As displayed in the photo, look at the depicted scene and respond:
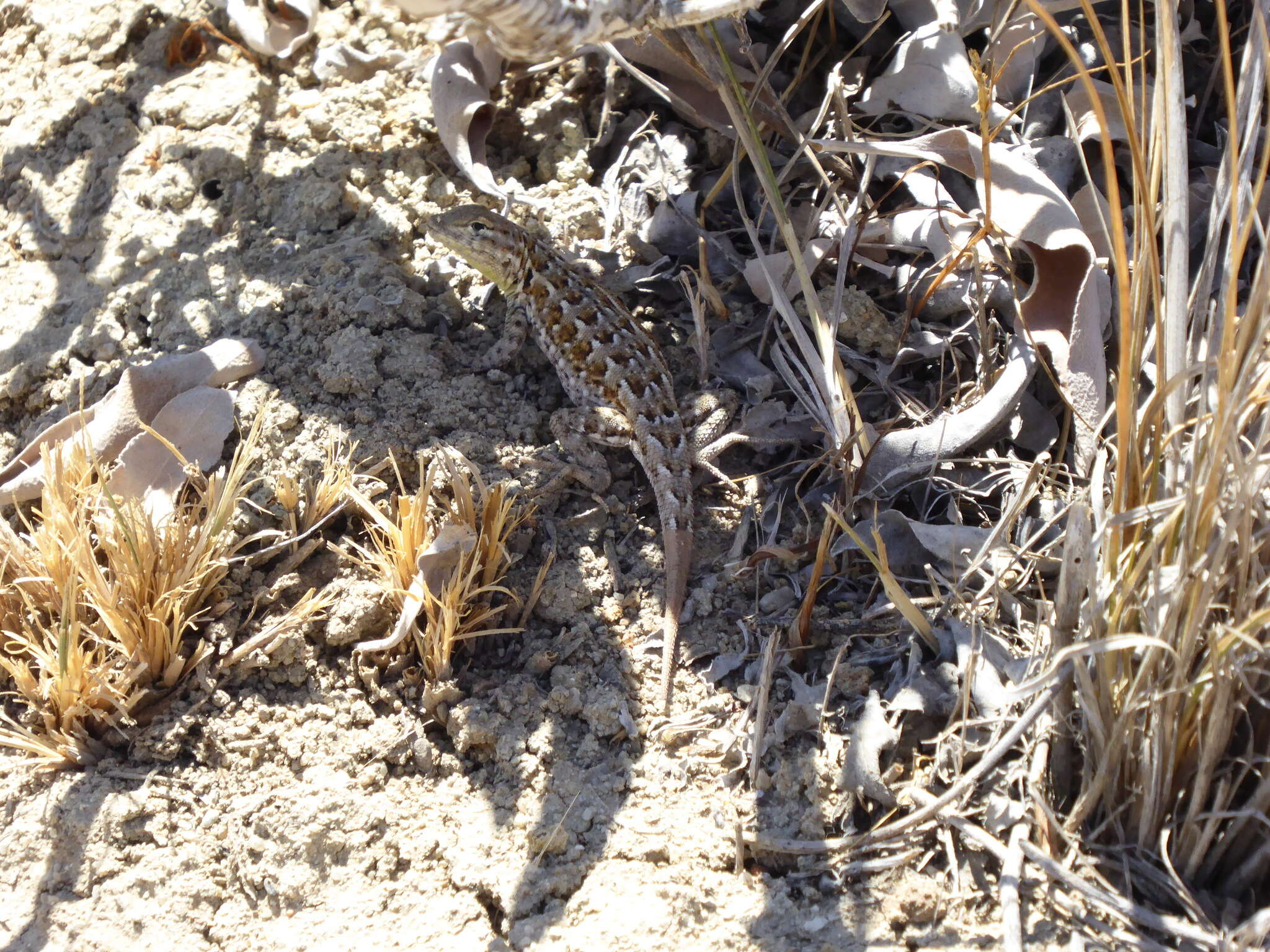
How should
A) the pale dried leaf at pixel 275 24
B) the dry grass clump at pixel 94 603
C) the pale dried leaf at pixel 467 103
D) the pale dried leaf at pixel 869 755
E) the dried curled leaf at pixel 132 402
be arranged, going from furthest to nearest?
the pale dried leaf at pixel 275 24
the pale dried leaf at pixel 467 103
the dried curled leaf at pixel 132 402
the dry grass clump at pixel 94 603
the pale dried leaf at pixel 869 755

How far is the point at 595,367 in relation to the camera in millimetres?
3316

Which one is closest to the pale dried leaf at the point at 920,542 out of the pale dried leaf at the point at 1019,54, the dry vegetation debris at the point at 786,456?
the dry vegetation debris at the point at 786,456

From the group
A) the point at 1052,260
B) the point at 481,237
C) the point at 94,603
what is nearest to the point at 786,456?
the point at 1052,260

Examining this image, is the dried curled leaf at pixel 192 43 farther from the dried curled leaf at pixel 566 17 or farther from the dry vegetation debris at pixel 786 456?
the dried curled leaf at pixel 566 17

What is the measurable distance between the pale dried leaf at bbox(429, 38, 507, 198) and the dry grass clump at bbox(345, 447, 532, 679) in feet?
4.56

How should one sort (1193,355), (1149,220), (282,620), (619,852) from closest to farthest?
(1149,220) → (1193,355) → (619,852) → (282,620)

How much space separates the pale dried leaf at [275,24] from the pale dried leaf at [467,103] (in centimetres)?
61

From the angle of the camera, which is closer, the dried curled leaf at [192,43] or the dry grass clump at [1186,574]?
the dry grass clump at [1186,574]

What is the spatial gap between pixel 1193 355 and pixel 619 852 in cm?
168

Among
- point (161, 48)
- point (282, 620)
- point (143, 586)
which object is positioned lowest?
point (282, 620)

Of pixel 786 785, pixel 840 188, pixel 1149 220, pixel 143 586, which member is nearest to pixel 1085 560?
pixel 1149 220

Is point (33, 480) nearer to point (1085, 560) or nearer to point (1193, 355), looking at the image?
point (1085, 560)

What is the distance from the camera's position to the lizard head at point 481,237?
3402 millimetres

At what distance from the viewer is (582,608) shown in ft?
9.23
